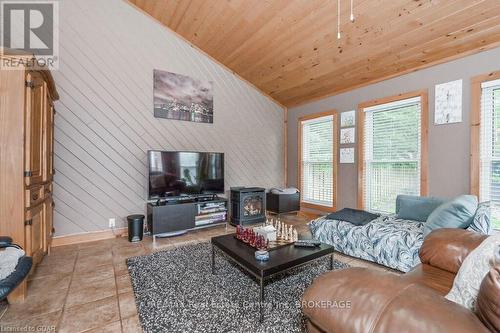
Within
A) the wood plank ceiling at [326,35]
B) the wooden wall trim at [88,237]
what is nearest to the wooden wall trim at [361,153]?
the wood plank ceiling at [326,35]

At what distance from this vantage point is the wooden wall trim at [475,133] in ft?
9.05

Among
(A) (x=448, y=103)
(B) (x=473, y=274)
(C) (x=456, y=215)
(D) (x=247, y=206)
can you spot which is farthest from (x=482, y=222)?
(D) (x=247, y=206)

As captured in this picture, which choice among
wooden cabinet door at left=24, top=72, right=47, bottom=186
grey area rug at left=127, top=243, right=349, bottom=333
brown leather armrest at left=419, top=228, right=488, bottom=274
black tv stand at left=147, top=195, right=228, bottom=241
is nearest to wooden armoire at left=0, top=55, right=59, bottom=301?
wooden cabinet door at left=24, top=72, right=47, bottom=186

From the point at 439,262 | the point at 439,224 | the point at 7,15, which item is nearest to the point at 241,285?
the point at 439,262

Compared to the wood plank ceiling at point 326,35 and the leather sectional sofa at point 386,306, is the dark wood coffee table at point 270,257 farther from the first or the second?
the wood plank ceiling at point 326,35

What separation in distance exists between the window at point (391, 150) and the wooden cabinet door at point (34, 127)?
166 inches

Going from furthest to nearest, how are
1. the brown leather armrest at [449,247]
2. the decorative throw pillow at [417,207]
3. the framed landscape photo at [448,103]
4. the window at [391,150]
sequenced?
the window at [391,150] < the framed landscape photo at [448,103] < the decorative throw pillow at [417,207] < the brown leather armrest at [449,247]

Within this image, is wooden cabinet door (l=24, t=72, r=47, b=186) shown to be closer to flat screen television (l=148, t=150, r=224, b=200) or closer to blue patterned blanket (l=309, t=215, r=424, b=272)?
flat screen television (l=148, t=150, r=224, b=200)

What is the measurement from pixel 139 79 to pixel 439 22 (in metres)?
4.03

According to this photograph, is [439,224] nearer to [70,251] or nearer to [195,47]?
[70,251]

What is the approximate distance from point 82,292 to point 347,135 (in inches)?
165

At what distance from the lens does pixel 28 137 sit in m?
1.89

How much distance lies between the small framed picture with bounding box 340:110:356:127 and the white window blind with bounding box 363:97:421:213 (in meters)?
0.21

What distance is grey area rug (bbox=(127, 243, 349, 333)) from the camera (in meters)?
1.59
